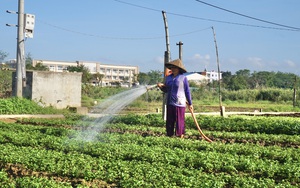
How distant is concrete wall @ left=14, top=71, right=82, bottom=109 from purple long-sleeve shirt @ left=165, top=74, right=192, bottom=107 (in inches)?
530

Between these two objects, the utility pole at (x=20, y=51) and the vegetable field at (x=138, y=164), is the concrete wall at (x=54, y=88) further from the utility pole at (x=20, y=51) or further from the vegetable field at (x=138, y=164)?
the vegetable field at (x=138, y=164)

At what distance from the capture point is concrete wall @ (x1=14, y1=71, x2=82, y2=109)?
23.5 metres

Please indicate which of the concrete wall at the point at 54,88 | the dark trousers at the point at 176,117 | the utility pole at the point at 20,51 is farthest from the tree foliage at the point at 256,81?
the dark trousers at the point at 176,117

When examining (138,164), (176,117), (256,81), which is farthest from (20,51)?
(256,81)

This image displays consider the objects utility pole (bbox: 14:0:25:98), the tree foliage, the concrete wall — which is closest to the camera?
utility pole (bbox: 14:0:25:98)

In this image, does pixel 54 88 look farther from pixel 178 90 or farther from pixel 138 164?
pixel 138 164

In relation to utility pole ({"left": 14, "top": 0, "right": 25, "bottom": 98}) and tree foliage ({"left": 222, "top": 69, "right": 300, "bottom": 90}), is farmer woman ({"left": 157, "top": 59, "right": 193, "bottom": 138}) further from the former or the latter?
tree foliage ({"left": 222, "top": 69, "right": 300, "bottom": 90})

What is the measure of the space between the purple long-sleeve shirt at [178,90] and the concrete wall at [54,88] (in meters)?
13.5

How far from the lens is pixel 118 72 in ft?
470

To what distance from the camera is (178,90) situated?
11.5m

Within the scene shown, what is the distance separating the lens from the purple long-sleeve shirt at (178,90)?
37.7ft

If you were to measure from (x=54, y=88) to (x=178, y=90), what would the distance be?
14.1 metres

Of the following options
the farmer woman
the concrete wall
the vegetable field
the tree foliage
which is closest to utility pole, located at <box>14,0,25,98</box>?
the concrete wall

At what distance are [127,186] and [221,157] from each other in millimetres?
2655
